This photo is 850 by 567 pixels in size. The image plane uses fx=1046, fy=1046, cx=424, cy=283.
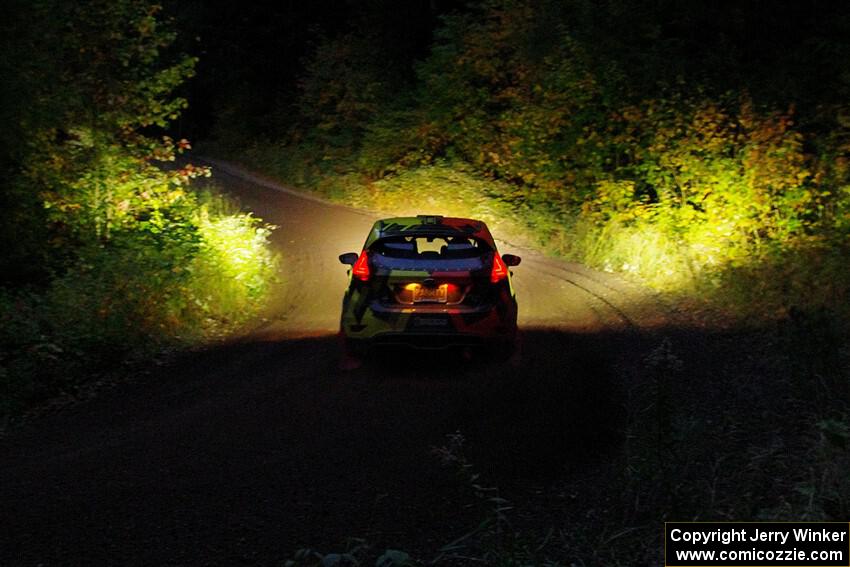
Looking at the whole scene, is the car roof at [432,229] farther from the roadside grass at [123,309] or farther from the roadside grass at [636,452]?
the roadside grass at [123,309]

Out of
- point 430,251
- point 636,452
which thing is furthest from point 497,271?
point 636,452

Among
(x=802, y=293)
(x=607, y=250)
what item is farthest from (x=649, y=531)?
(x=607, y=250)

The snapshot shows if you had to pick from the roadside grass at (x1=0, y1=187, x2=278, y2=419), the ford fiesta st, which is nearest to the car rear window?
the ford fiesta st

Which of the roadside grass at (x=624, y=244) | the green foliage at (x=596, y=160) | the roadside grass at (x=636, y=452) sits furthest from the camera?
the green foliage at (x=596, y=160)

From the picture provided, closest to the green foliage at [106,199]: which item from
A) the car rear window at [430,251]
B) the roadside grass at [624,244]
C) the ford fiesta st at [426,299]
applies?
the ford fiesta st at [426,299]

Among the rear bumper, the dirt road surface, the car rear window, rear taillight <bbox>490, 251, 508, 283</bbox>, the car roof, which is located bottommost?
the dirt road surface

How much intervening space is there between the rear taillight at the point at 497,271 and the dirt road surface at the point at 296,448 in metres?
1.08

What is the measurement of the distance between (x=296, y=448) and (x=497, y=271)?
3.98 metres

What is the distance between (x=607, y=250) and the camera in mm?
21438

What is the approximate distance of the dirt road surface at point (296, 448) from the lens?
722 cm

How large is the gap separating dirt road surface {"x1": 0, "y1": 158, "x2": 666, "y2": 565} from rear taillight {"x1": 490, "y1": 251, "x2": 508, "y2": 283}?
1082 mm

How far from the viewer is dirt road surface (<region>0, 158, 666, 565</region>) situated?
7.22m

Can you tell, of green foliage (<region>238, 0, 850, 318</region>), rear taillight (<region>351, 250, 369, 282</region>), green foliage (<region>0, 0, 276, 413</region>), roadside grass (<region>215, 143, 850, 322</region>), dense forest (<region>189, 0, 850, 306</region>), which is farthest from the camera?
dense forest (<region>189, 0, 850, 306</region>)

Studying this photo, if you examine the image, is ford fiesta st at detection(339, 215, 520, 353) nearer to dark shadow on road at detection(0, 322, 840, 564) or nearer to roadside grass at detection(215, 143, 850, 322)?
dark shadow on road at detection(0, 322, 840, 564)
